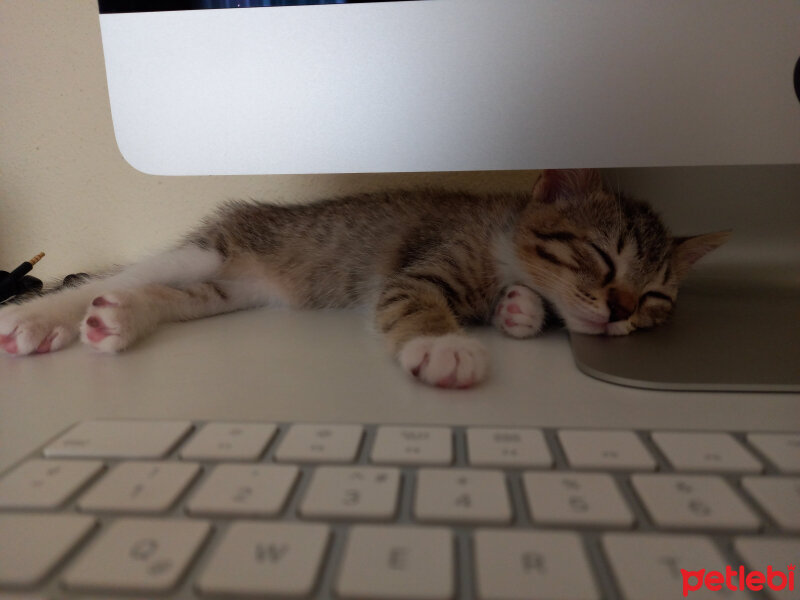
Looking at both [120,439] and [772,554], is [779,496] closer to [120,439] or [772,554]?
[772,554]

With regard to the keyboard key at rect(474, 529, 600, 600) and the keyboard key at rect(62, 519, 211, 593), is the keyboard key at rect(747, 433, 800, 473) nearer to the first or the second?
the keyboard key at rect(474, 529, 600, 600)

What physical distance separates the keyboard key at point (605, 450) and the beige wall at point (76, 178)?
791 millimetres

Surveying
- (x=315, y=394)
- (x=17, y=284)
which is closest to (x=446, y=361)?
(x=315, y=394)

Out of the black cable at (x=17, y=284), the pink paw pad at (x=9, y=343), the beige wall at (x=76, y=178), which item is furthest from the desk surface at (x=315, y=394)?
the beige wall at (x=76, y=178)

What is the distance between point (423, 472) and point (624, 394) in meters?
0.24

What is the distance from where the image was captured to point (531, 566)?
22 centimetres

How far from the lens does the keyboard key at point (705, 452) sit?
11.8 inches

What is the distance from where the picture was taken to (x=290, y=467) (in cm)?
29

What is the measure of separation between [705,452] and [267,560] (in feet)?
0.87

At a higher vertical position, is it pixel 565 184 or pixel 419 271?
pixel 565 184

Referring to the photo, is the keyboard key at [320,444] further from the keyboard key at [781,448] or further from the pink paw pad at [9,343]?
the pink paw pad at [9,343]

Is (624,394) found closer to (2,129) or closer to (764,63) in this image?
(764,63)

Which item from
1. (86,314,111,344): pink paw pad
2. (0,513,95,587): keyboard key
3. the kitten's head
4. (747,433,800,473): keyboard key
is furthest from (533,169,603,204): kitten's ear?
(0,513,95,587): keyboard key

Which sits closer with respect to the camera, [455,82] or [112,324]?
[455,82]
